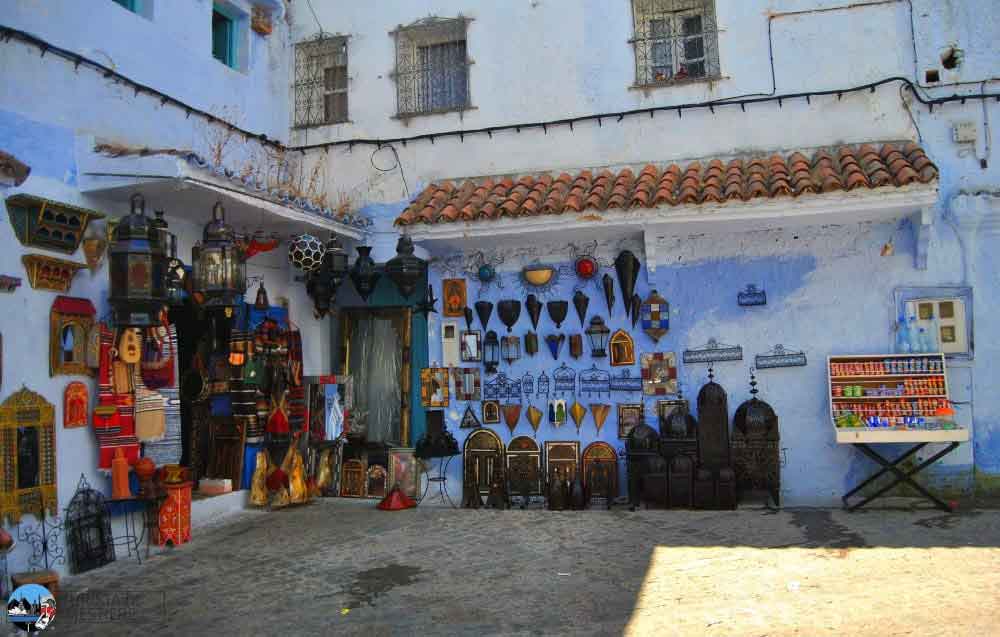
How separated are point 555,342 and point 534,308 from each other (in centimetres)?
45

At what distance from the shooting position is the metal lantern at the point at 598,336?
29.6 ft

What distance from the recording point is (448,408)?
9.48 metres

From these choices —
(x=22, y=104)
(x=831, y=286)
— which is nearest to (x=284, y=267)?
(x=22, y=104)

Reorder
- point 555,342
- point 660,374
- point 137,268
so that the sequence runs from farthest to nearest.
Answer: point 555,342 < point 660,374 < point 137,268

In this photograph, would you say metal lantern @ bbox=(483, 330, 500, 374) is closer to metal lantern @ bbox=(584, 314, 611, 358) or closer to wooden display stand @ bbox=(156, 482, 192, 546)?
metal lantern @ bbox=(584, 314, 611, 358)

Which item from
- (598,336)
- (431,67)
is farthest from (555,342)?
(431,67)

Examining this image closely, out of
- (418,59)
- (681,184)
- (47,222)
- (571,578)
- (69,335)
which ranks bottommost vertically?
(571,578)

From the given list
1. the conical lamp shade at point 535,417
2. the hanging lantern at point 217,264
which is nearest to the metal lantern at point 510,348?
the conical lamp shade at point 535,417

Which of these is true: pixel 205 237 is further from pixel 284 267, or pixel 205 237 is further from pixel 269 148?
pixel 269 148

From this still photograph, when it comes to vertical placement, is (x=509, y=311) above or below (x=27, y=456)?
above

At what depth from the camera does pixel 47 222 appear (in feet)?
21.0

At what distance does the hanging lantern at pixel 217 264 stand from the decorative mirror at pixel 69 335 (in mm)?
896

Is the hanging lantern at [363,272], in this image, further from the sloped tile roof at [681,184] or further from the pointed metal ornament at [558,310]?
the pointed metal ornament at [558,310]

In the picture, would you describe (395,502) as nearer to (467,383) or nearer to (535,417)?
(467,383)
